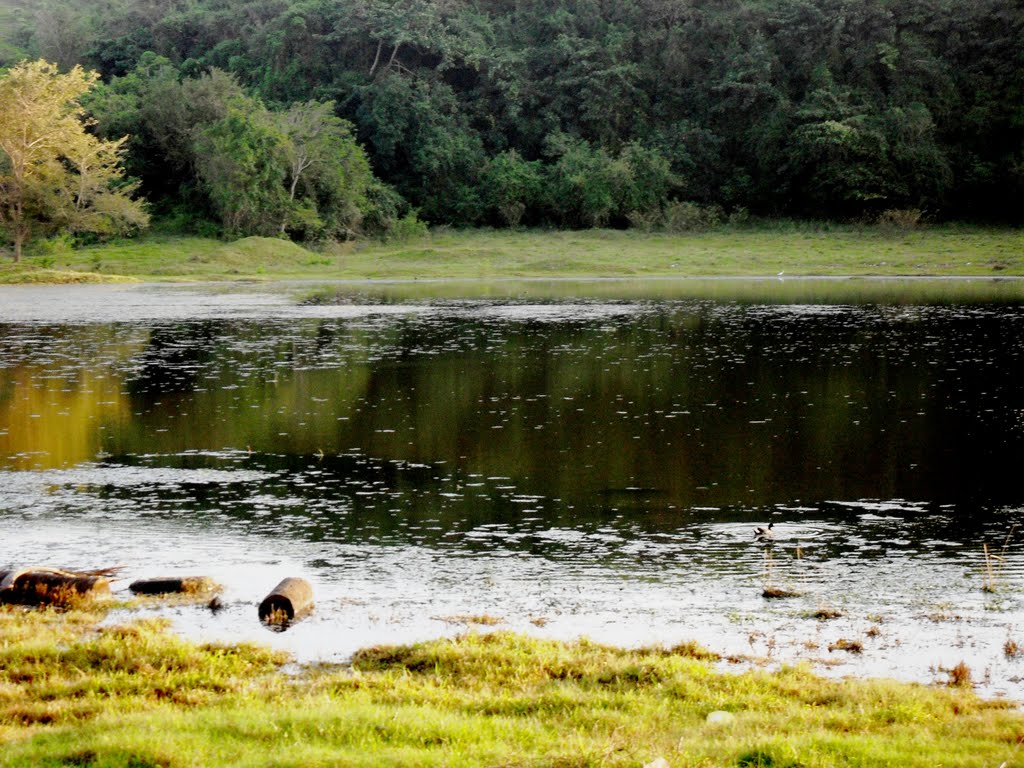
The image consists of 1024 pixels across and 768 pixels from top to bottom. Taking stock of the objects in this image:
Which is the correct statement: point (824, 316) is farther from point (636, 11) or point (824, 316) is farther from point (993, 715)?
point (636, 11)

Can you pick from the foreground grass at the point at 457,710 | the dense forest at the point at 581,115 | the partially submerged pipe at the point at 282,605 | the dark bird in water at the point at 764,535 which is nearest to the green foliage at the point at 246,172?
the dense forest at the point at 581,115

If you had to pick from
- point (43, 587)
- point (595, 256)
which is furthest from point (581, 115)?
point (43, 587)

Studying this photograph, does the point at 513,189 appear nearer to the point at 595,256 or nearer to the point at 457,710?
the point at 595,256

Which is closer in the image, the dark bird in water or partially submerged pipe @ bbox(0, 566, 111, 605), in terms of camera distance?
partially submerged pipe @ bbox(0, 566, 111, 605)

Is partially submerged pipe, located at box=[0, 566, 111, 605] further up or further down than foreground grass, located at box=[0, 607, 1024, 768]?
further down

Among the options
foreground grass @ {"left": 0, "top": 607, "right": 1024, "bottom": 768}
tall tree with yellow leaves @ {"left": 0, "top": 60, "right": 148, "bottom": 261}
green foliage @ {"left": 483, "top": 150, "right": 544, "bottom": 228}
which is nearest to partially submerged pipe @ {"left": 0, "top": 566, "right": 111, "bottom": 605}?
foreground grass @ {"left": 0, "top": 607, "right": 1024, "bottom": 768}

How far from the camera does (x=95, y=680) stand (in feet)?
27.4

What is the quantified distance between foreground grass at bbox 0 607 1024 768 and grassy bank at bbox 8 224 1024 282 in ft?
179

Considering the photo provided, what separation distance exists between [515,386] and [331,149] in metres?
54.4

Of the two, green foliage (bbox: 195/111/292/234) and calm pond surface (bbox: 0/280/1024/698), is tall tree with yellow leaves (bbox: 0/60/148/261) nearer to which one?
green foliage (bbox: 195/111/292/234)

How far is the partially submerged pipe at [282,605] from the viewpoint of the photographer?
10.4 m

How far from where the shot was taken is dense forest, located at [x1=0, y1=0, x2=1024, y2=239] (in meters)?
75.4

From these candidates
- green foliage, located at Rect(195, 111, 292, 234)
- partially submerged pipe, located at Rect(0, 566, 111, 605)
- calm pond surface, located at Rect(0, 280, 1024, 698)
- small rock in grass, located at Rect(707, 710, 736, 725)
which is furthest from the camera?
green foliage, located at Rect(195, 111, 292, 234)

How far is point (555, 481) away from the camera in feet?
54.5
